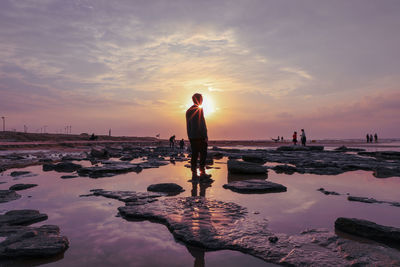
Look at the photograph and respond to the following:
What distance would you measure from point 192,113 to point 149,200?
11.6ft

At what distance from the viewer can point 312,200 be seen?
4648 millimetres

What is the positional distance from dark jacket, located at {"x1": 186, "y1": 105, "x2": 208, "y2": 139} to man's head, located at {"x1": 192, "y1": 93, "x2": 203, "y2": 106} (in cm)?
12

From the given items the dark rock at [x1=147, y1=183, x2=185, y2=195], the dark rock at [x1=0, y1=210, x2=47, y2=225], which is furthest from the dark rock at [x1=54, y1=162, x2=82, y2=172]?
the dark rock at [x1=0, y1=210, x2=47, y2=225]

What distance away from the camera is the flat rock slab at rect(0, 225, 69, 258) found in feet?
7.93

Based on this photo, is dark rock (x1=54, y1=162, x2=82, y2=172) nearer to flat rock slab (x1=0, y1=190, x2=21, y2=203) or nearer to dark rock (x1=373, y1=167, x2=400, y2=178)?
flat rock slab (x1=0, y1=190, x2=21, y2=203)

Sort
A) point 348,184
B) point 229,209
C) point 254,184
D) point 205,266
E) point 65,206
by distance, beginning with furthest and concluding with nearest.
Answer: point 348,184 < point 254,184 < point 65,206 < point 229,209 < point 205,266

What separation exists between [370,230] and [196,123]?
16.8 feet

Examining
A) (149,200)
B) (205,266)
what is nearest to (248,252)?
(205,266)

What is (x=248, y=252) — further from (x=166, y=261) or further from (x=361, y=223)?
(x=361, y=223)

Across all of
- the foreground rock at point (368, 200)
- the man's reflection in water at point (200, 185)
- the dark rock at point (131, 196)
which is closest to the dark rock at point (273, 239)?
the dark rock at point (131, 196)

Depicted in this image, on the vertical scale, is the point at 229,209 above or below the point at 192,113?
below

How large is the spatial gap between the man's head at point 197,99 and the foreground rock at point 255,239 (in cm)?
406

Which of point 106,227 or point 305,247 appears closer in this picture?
point 305,247

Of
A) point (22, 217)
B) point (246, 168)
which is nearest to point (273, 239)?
point (22, 217)
